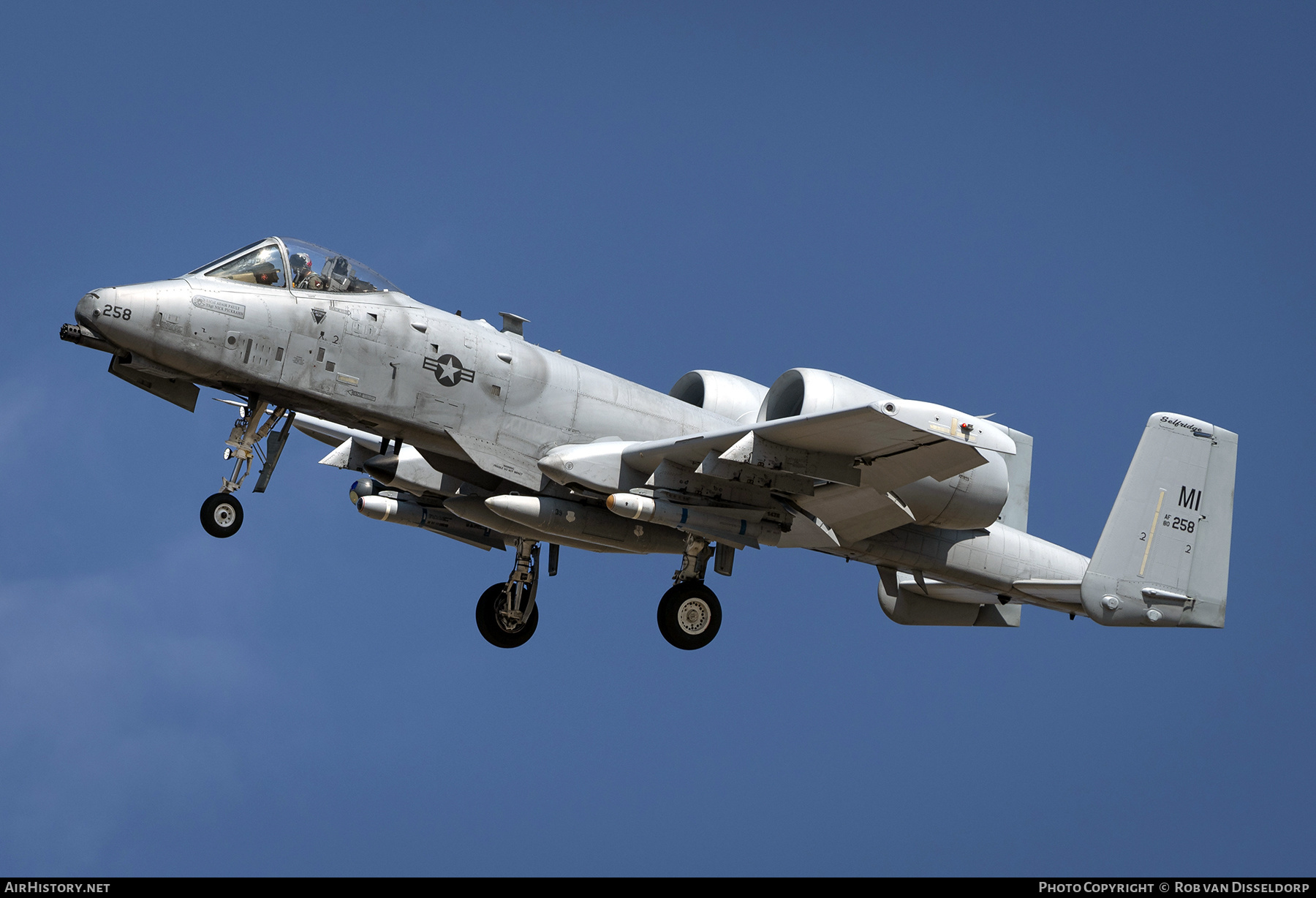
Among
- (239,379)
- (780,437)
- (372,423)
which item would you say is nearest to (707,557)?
(780,437)

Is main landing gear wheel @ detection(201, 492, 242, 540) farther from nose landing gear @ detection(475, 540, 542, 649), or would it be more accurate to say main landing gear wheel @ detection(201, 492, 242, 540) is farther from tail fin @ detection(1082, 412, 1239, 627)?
tail fin @ detection(1082, 412, 1239, 627)

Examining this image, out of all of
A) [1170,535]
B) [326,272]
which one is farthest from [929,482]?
[326,272]

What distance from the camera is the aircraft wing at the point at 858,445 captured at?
1323 cm

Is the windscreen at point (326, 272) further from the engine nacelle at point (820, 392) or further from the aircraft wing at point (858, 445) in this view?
the engine nacelle at point (820, 392)

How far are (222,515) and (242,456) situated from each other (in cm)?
71

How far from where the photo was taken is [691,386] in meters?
18.0

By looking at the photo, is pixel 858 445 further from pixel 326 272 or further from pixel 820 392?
pixel 326 272

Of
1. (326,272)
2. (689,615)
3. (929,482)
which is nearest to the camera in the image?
(326,272)

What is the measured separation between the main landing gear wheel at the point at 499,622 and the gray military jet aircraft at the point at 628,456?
3cm

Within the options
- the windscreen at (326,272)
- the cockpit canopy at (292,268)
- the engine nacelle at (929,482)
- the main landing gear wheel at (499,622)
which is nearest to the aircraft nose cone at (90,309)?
the cockpit canopy at (292,268)

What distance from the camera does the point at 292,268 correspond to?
1491cm

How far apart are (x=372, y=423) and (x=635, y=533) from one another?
3.49 meters

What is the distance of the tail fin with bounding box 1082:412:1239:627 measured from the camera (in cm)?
1722

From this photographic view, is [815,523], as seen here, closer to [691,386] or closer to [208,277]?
[691,386]
